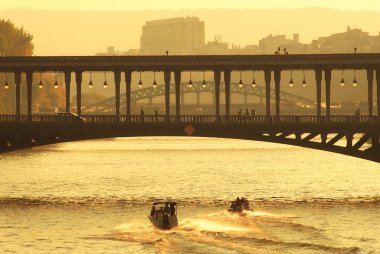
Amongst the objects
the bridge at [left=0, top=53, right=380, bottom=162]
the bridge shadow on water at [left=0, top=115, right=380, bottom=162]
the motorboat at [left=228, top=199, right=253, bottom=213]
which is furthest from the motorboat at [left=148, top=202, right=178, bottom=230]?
the bridge at [left=0, top=53, right=380, bottom=162]

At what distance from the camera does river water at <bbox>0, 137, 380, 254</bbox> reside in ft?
275

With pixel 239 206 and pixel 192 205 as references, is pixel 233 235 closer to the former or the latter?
pixel 239 206

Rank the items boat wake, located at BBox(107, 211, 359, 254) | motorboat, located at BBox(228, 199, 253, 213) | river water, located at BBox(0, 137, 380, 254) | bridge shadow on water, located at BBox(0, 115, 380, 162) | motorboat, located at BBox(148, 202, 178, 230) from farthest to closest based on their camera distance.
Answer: bridge shadow on water, located at BBox(0, 115, 380, 162) < motorboat, located at BBox(228, 199, 253, 213) < motorboat, located at BBox(148, 202, 178, 230) < river water, located at BBox(0, 137, 380, 254) < boat wake, located at BBox(107, 211, 359, 254)

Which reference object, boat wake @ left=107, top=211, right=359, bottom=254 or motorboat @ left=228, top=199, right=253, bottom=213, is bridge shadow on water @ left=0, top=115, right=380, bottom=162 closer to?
motorboat @ left=228, top=199, right=253, bottom=213

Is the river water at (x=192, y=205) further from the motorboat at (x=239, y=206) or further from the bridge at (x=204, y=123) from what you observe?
the bridge at (x=204, y=123)

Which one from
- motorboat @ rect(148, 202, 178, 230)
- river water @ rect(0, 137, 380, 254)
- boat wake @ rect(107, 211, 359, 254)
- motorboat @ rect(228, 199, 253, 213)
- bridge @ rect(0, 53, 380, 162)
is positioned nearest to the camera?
boat wake @ rect(107, 211, 359, 254)

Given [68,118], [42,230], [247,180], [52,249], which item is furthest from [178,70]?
[52,249]

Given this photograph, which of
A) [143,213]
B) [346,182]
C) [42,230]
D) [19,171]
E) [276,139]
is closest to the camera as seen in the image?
[42,230]

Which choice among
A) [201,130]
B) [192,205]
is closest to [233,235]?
[192,205]

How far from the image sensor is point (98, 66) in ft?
388

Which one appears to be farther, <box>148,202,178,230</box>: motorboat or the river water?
<box>148,202,178,230</box>: motorboat

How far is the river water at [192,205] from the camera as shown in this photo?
83.8 metres

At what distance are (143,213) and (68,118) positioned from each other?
59.7 ft

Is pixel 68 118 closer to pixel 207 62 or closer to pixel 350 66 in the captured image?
pixel 207 62
